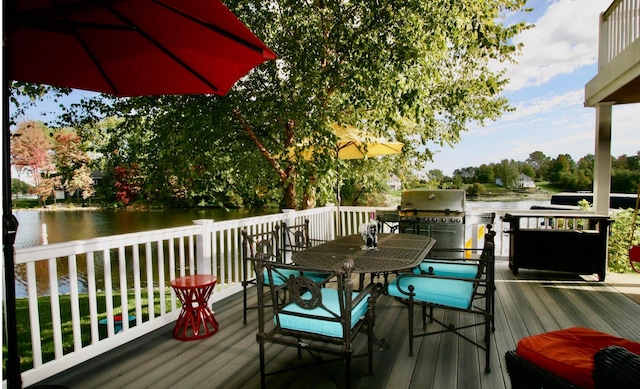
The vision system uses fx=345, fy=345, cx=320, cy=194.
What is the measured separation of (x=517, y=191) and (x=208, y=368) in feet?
23.5

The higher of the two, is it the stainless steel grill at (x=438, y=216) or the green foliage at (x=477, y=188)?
the green foliage at (x=477, y=188)

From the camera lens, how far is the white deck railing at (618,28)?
425 cm

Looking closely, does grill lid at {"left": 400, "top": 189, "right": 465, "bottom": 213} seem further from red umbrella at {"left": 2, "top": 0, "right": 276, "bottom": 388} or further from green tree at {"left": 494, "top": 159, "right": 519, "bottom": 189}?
red umbrella at {"left": 2, "top": 0, "right": 276, "bottom": 388}

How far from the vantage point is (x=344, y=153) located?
568 centimetres

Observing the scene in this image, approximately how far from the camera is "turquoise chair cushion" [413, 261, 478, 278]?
314cm

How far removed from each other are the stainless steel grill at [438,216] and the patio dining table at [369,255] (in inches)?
58.3

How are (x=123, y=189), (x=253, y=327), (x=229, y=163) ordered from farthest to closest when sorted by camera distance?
(x=123, y=189), (x=229, y=163), (x=253, y=327)

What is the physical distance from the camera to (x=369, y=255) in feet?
9.50

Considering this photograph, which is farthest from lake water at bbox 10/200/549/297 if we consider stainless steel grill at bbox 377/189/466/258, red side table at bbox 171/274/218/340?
stainless steel grill at bbox 377/189/466/258

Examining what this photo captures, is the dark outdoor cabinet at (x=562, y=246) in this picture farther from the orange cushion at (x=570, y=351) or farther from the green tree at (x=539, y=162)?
the green tree at (x=539, y=162)

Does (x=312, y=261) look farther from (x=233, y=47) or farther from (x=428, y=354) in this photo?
(x=233, y=47)

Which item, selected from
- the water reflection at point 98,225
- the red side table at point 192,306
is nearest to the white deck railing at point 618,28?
the red side table at point 192,306

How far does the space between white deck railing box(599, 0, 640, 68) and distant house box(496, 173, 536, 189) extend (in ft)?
10.9

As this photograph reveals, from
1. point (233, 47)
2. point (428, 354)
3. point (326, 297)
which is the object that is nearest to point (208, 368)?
point (326, 297)
